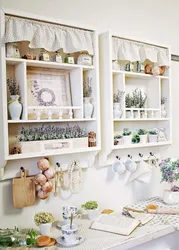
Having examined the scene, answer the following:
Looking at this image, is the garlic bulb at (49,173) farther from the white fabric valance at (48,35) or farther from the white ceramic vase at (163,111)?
the white ceramic vase at (163,111)

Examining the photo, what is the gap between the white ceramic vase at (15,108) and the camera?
1680 mm

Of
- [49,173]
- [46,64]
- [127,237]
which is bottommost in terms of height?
[127,237]

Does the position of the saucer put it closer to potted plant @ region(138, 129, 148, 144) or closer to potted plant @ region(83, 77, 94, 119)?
potted plant @ region(83, 77, 94, 119)

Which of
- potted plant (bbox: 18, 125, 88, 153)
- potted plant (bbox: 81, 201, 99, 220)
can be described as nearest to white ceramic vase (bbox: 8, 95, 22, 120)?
potted plant (bbox: 18, 125, 88, 153)

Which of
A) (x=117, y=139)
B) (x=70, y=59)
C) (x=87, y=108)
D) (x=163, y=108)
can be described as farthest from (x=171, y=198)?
(x=70, y=59)

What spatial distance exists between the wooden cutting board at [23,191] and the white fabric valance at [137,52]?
3.31 ft

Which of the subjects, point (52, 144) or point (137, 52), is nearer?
point (52, 144)

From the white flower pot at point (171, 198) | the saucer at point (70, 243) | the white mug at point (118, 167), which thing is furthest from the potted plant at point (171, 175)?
the saucer at point (70, 243)

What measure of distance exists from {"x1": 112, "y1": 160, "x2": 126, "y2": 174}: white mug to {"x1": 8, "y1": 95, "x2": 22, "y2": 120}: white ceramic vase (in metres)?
0.85

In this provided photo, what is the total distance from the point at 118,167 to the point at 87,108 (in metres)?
0.52

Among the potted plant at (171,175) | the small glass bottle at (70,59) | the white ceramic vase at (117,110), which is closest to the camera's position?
the small glass bottle at (70,59)

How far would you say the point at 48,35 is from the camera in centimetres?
182

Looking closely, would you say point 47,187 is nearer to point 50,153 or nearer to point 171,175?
point 50,153

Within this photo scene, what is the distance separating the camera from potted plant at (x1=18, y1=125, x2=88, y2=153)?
5.79ft
